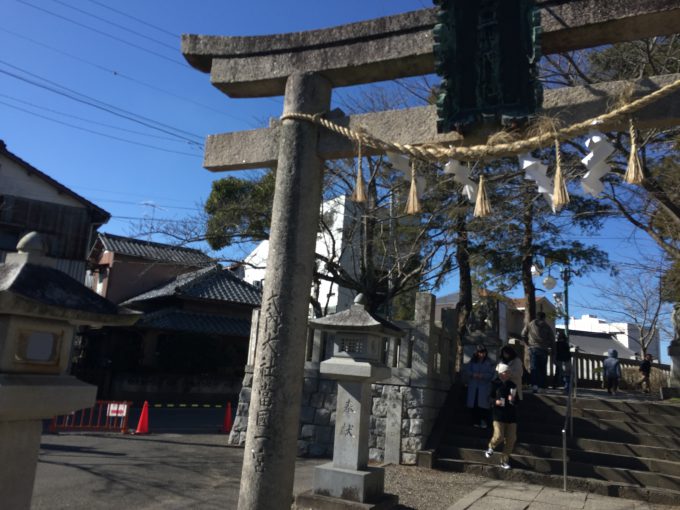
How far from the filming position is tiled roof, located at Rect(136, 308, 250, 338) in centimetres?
2216

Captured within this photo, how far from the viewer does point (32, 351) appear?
3355 millimetres

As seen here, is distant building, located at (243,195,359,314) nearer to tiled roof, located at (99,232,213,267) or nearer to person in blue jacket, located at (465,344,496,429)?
tiled roof, located at (99,232,213,267)

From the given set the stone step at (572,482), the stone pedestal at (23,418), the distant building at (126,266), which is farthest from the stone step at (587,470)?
the distant building at (126,266)

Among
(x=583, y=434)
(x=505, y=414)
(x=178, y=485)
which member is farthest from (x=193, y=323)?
(x=583, y=434)

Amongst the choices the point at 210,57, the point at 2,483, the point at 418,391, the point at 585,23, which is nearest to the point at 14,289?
the point at 2,483

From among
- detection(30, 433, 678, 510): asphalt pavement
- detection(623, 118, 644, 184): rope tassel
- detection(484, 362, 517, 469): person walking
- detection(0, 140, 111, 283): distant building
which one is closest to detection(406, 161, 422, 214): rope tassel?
detection(623, 118, 644, 184): rope tassel

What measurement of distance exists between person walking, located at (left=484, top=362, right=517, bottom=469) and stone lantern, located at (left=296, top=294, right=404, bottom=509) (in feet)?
8.10

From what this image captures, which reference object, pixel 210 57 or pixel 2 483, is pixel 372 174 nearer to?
pixel 210 57

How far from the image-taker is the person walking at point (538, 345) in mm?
12500

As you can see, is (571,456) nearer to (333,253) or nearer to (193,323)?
(333,253)

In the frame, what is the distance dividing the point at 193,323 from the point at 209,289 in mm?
2383

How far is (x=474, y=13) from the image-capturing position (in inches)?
171

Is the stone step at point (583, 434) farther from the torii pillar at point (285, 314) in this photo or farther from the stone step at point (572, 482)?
the torii pillar at point (285, 314)

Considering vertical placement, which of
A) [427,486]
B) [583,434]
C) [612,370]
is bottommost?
[427,486]
